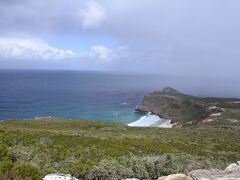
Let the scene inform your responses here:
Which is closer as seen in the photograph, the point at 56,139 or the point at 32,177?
the point at 32,177

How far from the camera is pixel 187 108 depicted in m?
142

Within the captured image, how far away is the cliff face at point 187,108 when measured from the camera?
4609 inches

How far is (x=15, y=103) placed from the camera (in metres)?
166

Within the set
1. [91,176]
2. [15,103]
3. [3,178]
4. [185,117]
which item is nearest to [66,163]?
[91,176]

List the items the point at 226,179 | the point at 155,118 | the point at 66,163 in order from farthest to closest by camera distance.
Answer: the point at 155,118 → the point at 66,163 → the point at 226,179

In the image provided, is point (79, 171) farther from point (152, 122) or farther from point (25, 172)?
point (152, 122)

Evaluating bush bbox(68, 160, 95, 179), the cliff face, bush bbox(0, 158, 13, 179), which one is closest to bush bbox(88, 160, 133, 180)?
bush bbox(68, 160, 95, 179)

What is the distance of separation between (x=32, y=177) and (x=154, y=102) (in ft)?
500

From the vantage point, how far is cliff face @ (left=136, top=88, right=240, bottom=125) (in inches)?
4609

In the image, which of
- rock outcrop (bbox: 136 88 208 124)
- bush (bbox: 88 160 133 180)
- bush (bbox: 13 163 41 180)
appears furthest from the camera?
rock outcrop (bbox: 136 88 208 124)

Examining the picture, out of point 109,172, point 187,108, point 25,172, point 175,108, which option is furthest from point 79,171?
point 175,108

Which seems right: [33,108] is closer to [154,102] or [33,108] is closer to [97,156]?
[154,102]

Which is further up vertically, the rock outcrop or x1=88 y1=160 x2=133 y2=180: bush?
x1=88 y1=160 x2=133 y2=180: bush

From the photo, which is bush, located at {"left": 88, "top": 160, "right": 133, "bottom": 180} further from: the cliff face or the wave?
the wave
